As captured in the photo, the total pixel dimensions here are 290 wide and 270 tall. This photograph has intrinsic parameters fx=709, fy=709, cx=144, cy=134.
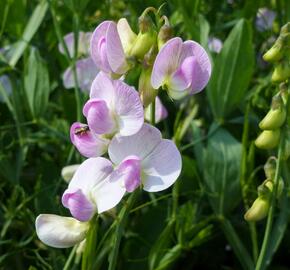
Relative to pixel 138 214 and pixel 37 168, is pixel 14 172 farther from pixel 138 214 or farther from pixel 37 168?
pixel 138 214

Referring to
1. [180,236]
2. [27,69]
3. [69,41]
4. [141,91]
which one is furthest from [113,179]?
[69,41]

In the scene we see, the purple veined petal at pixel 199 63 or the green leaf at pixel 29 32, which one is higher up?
the purple veined petal at pixel 199 63

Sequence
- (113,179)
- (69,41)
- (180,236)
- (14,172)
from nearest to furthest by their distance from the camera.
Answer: (113,179)
(180,236)
(14,172)
(69,41)

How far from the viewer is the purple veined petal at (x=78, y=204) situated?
80 cm

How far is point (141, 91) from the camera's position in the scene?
812 millimetres

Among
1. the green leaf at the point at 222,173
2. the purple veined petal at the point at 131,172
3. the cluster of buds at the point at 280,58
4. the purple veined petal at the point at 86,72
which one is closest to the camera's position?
the purple veined petal at the point at 131,172

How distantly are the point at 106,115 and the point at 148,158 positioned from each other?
0.23 feet

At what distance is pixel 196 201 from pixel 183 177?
0.05 m

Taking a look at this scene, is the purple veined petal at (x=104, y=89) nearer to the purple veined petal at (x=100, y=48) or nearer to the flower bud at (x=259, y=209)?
the purple veined petal at (x=100, y=48)

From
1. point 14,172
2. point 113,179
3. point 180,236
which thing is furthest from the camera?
point 14,172

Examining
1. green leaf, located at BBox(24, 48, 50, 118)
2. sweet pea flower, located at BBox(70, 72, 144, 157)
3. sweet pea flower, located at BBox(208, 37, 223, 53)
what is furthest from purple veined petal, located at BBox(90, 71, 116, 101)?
sweet pea flower, located at BBox(208, 37, 223, 53)

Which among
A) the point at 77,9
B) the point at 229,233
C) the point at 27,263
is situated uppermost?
the point at 77,9

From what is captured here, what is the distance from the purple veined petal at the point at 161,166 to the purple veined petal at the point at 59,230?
10 cm

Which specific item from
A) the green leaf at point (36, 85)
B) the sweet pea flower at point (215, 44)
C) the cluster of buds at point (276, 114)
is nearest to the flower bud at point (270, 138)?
the cluster of buds at point (276, 114)
